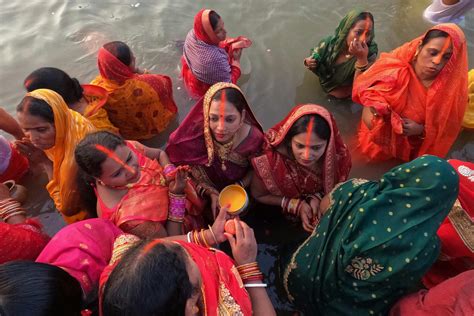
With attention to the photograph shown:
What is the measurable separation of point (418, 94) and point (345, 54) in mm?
1005

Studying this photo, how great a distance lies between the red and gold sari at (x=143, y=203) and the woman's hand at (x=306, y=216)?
1.03 meters

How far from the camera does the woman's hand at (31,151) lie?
3044 mm

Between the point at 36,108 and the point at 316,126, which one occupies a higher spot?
the point at 36,108

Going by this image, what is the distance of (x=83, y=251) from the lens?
1663 millimetres

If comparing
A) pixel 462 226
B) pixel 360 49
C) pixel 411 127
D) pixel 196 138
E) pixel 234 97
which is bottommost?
pixel 462 226

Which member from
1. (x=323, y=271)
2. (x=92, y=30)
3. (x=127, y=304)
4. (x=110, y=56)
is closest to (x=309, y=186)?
(x=323, y=271)

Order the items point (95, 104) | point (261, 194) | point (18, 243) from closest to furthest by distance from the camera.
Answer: point (18, 243) → point (261, 194) → point (95, 104)

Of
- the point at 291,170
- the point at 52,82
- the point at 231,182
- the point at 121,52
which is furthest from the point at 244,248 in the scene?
the point at 121,52

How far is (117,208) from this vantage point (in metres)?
2.07

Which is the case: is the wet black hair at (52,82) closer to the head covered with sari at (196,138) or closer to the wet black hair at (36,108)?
the wet black hair at (36,108)

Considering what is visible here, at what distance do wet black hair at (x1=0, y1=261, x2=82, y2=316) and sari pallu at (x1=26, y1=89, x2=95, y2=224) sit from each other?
1223mm

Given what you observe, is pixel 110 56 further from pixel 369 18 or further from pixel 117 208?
pixel 369 18

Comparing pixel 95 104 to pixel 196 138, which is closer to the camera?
pixel 196 138

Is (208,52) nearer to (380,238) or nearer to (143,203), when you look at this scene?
(143,203)
